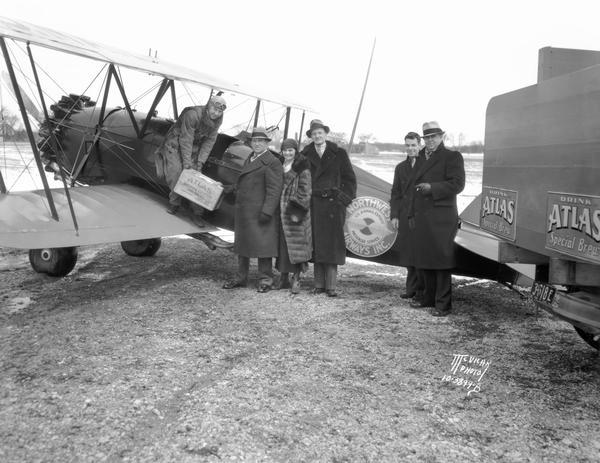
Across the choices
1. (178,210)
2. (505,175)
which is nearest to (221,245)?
(178,210)

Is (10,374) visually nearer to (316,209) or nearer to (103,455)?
(103,455)

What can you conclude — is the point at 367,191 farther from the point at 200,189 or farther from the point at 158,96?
the point at 158,96

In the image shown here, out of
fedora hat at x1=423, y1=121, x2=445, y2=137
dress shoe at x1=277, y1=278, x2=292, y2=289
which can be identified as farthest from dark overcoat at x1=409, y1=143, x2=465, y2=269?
dress shoe at x1=277, y1=278, x2=292, y2=289

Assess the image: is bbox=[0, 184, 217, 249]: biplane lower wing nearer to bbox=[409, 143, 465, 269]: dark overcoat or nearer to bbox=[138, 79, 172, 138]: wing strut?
bbox=[138, 79, 172, 138]: wing strut

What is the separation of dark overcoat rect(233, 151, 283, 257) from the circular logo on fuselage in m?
0.84

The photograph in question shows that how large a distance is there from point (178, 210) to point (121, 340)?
2.83 metres

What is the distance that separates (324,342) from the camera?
4488 mm

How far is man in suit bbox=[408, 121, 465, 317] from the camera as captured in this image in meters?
5.18

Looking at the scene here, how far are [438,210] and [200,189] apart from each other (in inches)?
114

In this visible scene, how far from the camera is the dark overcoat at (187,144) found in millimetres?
6617

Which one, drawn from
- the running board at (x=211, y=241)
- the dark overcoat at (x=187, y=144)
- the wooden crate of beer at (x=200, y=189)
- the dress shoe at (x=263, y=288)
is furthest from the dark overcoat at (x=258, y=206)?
the dark overcoat at (x=187, y=144)

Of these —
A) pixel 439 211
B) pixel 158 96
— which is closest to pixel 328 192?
pixel 439 211

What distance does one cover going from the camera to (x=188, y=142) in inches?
261
